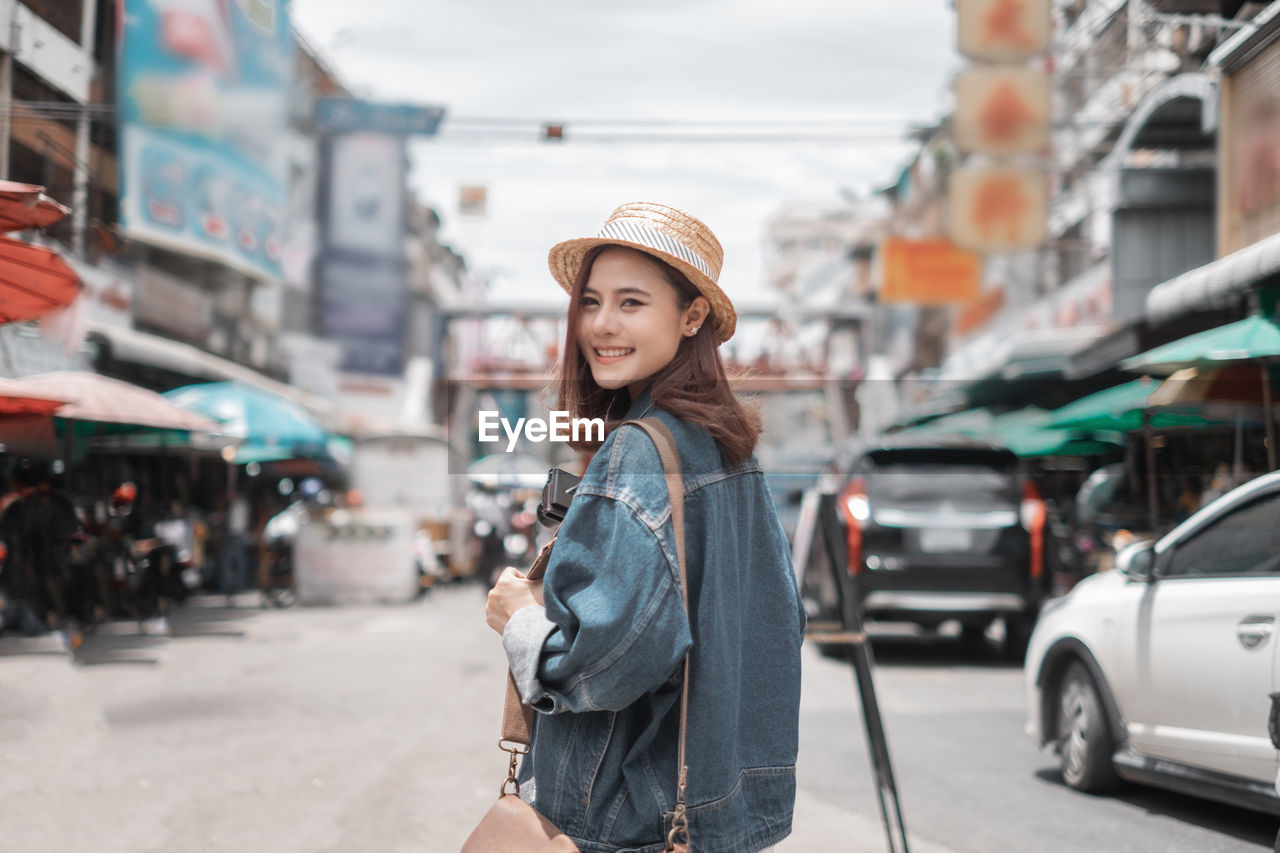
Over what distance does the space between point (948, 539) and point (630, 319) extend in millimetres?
8036

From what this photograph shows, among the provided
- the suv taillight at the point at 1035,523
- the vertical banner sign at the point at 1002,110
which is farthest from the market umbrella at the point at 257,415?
the suv taillight at the point at 1035,523

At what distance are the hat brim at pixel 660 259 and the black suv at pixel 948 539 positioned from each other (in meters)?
6.82

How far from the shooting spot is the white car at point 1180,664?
4.46 m

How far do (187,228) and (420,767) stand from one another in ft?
20.7

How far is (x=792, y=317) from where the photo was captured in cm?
518

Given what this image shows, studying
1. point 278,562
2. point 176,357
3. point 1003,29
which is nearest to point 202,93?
point 1003,29

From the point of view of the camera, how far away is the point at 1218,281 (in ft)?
23.5

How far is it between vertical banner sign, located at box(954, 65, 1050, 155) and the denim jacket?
3.74 metres

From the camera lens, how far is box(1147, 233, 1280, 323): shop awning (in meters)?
6.31

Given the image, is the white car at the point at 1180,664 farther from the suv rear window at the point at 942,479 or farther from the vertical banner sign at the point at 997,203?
the suv rear window at the point at 942,479

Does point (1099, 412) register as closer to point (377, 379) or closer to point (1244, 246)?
point (1244, 246)

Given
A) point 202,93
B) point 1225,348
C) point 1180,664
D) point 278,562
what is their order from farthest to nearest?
point 278,562 → point 202,93 → point 1225,348 → point 1180,664

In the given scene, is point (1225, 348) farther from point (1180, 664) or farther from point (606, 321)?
point (606, 321)

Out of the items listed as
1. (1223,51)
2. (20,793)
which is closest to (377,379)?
(20,793)
